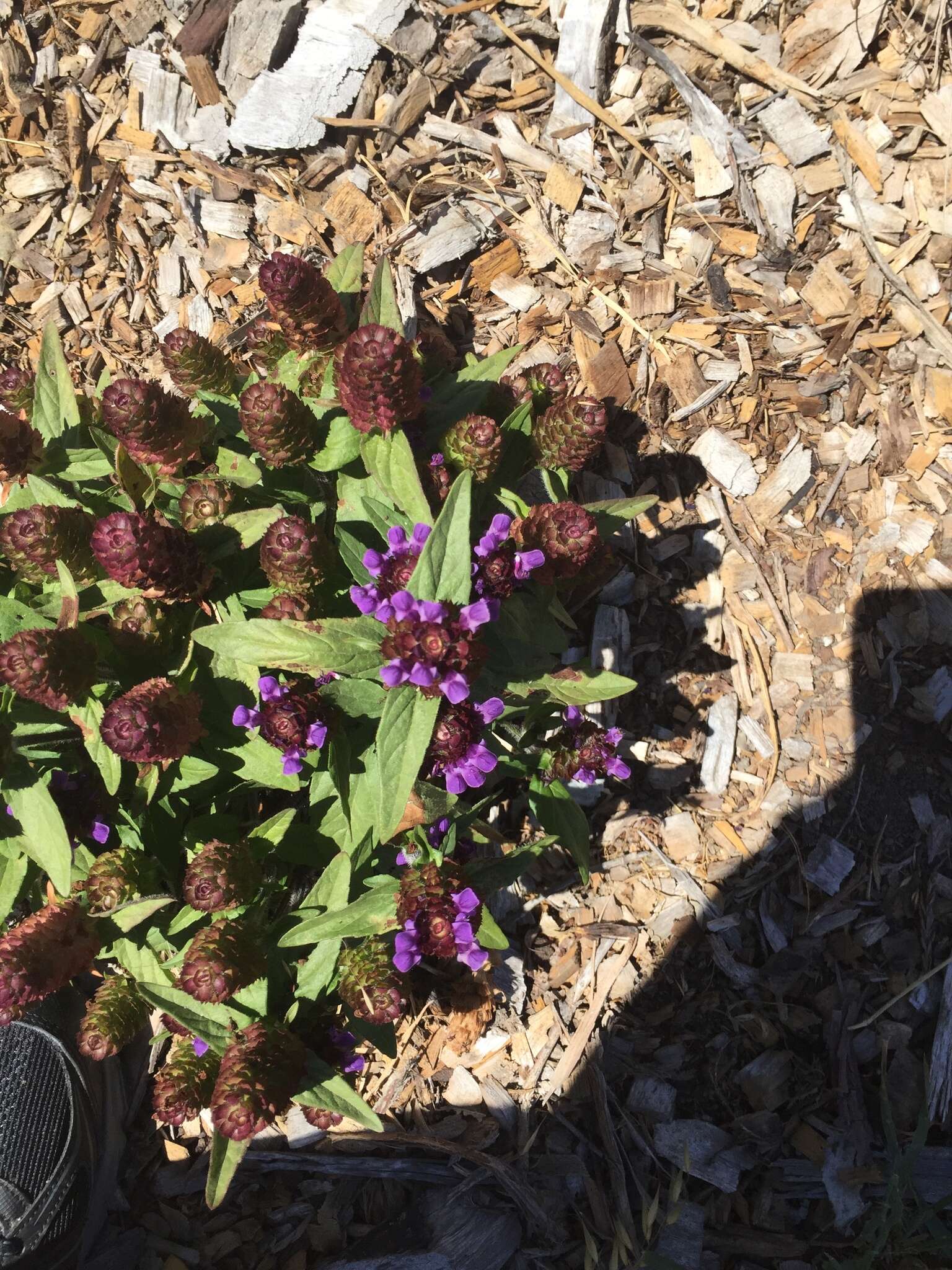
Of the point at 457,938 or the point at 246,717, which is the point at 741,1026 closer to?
the point at 457,938

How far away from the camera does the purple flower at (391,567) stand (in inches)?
125

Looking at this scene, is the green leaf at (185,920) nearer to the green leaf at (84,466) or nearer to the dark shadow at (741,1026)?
the dark shadow at (741,1026)

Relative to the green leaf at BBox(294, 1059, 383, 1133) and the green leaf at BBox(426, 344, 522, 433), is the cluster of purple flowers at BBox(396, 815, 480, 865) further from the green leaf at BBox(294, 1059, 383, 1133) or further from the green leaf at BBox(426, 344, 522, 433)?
the green leaf at BBox(426, 344, 522, 433)

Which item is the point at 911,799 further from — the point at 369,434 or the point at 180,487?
the point at 180,487

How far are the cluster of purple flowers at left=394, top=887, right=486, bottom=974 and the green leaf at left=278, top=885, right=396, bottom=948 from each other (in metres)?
0.11

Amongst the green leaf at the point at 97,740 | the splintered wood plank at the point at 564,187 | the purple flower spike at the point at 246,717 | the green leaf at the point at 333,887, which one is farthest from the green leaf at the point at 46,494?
the splintered wood plank at the point at 564,187

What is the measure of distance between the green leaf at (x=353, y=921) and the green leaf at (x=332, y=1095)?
0.57m

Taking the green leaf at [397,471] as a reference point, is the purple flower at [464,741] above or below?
below

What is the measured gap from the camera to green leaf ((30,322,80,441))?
4488mm

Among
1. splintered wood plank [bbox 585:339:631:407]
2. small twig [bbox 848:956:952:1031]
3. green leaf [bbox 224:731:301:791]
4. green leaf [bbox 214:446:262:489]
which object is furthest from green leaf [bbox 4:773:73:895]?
small twig [bbox 848:956:952:1031]

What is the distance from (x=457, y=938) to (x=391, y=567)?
1.42 metres

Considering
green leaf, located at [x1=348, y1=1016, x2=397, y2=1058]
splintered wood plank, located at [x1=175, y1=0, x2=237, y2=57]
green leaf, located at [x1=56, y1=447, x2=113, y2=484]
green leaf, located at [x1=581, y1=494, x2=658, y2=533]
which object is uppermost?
splintered wood plank, located at [x1=175, y1=0, x2=237, y2=57]

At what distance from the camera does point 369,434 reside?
12.4 ft

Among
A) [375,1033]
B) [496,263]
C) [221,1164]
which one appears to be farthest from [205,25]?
[221,1164]
